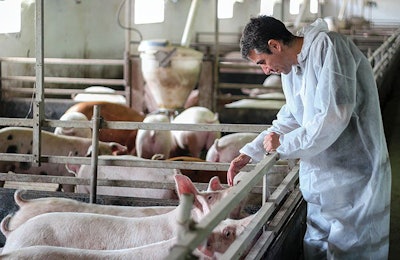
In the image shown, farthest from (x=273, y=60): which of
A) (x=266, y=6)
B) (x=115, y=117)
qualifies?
(x=266, y=6)

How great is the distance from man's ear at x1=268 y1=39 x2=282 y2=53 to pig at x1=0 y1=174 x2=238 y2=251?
695 millimetres

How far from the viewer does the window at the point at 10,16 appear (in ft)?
27.7

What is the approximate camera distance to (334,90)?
270cm

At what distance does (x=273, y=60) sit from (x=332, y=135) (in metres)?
0.39

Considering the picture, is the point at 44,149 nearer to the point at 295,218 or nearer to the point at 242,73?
the point at 295,218

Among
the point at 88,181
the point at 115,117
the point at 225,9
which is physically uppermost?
the point at 225,9

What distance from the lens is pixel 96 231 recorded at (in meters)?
3.11

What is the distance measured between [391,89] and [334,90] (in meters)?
9.28

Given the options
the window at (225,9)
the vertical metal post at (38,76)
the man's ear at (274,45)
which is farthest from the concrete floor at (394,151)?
the window at (225,9)

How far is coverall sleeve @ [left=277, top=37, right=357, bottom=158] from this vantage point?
2.71m

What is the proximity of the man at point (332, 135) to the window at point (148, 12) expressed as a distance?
1110 cm

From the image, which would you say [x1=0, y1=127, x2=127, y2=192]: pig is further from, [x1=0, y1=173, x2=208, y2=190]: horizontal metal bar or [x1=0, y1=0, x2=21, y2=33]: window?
[x1=0, y1=0, x2=21, y2=33]: window

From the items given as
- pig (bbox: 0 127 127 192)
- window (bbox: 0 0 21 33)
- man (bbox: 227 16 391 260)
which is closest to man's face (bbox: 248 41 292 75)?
man (bbox: 227 16 391 260)

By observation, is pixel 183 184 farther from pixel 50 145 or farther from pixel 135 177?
pixel 50 145
